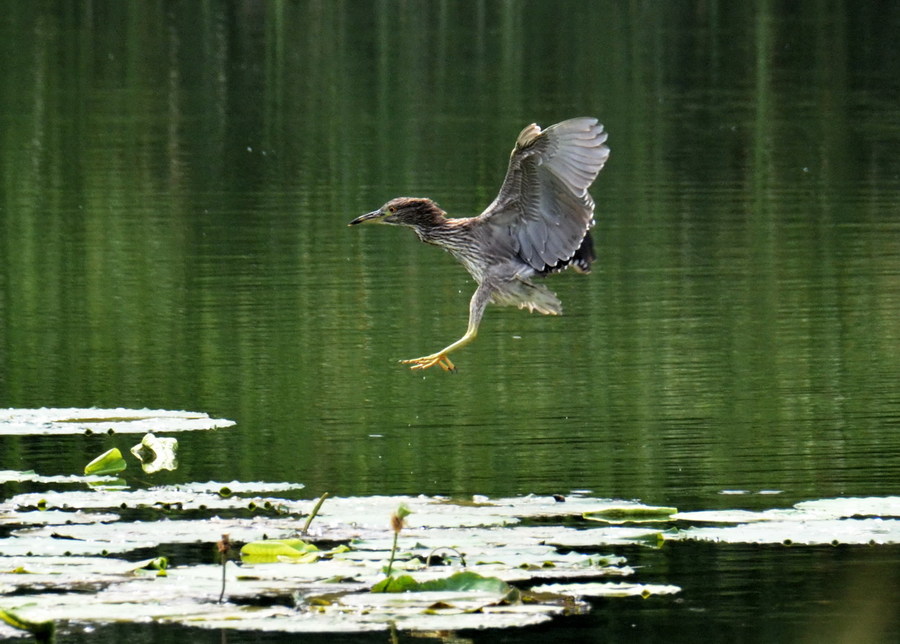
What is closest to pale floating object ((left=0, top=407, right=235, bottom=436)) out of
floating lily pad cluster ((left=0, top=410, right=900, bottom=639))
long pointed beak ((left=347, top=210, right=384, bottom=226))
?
floating lily pad cluster ((left=0, top=410, right=900, bottom=639))

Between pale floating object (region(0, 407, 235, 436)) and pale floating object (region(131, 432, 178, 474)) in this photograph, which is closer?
pale floating object (region(131, 432, 178, 474))

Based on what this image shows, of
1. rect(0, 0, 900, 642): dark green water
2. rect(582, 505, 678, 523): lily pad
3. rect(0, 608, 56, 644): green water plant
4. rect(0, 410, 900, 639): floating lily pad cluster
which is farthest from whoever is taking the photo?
rect(0, 0, 900, 642): dark green water

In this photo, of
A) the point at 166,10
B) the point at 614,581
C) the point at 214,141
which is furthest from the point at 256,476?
the point at 166,10

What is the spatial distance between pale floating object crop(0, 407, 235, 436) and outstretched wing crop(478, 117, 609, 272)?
77.5 inches

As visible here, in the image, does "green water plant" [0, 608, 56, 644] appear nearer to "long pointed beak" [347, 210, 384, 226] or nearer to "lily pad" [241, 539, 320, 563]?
"lily pad" [241, 539, 320, 563]

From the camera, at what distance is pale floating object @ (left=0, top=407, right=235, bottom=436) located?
35.4ft

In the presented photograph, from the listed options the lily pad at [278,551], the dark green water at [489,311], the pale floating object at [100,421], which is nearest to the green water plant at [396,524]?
the lily pad at [278,551]

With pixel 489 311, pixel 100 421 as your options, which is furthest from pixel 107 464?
pixel 489 311

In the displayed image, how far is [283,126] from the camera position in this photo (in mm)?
31062

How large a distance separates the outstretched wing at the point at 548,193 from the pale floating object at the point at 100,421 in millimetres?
1968

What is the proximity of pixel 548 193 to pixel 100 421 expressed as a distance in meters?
2.84

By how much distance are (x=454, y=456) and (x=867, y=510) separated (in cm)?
259

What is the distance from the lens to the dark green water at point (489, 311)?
32.9 ft

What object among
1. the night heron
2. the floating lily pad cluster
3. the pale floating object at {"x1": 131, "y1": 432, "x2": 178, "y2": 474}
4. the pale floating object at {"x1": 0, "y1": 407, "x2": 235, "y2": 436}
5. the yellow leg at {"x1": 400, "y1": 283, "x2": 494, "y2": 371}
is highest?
the night heron
